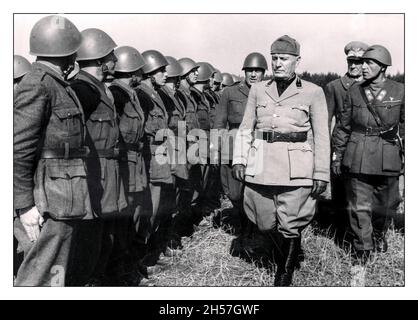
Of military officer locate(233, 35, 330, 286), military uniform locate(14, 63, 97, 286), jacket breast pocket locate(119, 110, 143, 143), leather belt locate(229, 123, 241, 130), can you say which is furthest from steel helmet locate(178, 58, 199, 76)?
military uniform locate(14, 63, 97, 286)

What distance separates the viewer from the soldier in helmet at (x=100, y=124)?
4090 millimetres

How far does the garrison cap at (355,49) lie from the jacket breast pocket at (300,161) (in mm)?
2625

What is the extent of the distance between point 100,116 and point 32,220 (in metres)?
1.27

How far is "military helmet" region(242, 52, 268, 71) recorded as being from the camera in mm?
7470

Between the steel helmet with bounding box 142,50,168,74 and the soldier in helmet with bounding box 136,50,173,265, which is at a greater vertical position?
the steel helmet with bounding box 142,50,168,74

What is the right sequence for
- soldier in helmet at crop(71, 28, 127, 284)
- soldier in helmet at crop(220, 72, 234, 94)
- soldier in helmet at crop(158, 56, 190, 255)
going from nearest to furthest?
soldier in helmet at crop(71, 28, 127, 284)
soldier in helmet at crop(158, 56, 190, 255)
soldier in helmet at crop(220, 72, 234, 94)

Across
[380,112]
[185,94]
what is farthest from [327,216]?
[185,94]

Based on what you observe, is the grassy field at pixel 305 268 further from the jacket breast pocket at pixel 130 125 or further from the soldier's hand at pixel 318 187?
the jacket breast pocket at pixel 130 125

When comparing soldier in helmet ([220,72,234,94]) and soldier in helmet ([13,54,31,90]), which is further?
soldier in helmet ([220,72,234,94])

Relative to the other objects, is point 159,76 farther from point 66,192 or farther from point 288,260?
point 66,192

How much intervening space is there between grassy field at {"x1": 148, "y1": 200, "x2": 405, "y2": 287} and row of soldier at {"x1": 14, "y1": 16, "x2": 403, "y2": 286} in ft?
0.77

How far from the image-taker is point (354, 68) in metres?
6.60

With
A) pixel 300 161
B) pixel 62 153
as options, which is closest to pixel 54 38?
pixel 62 153

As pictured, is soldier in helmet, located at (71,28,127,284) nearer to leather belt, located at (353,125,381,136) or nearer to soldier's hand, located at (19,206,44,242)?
soldier's hand, located at (19,206,44,242)
